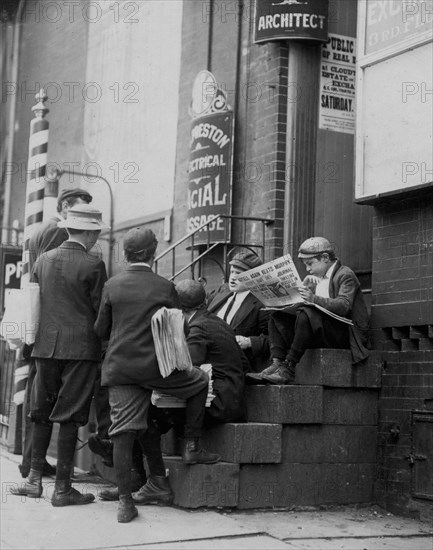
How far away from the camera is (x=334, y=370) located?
7340mm

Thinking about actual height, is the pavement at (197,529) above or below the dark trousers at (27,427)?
below

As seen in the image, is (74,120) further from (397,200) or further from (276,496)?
(276,496)

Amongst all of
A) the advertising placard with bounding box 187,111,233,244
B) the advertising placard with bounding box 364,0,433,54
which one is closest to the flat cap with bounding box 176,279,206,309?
the advertising placard with bounding box 187,111,233,244

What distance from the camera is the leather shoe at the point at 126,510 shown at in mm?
6152

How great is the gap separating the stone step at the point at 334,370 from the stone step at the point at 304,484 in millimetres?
641

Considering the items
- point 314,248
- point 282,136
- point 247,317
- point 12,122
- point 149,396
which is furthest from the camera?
point 12,122

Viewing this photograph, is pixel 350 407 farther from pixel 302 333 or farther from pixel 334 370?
pixel 302 333

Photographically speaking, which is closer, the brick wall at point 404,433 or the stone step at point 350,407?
the brick wall at point 404,433

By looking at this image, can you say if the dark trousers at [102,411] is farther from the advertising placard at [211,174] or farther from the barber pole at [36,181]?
the advertising placard at [211,174]

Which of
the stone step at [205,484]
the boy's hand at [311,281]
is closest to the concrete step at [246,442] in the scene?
the stone step at [205,484]

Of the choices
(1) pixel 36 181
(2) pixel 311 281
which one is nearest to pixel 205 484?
(2) pixel 311 281

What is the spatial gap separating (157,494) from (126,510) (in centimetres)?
A: 55

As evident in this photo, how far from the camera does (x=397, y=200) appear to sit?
301 inches

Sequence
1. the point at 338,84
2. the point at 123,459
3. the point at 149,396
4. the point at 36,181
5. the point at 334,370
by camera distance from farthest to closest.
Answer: the point at 338,84
the point at 36,181
the point at 334,370
the point at 149,396
the point at 123,459
